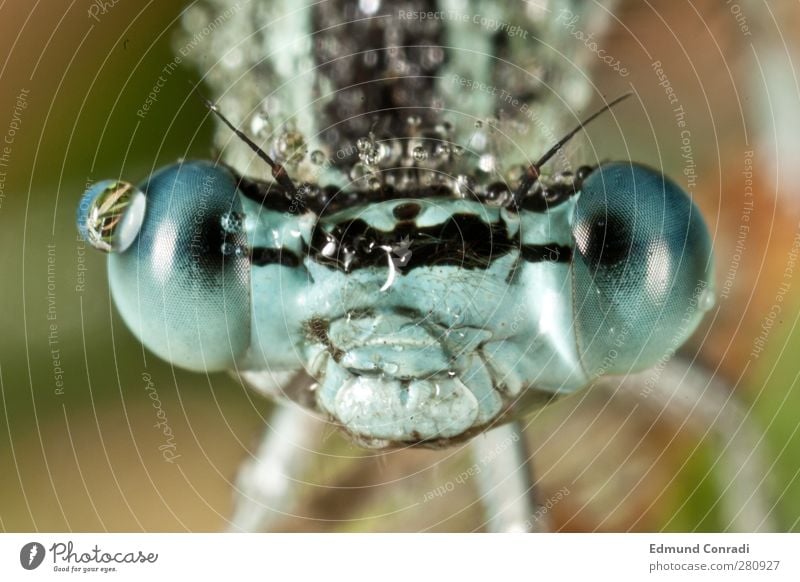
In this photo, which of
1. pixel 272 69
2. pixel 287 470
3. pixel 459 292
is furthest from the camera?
pixel 287 470

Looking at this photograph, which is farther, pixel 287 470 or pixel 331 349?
pixel 287 470

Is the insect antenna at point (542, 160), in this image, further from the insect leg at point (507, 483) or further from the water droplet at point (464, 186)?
the insect leg at point (507, 483)

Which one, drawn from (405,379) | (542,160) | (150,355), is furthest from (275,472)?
(542,160)

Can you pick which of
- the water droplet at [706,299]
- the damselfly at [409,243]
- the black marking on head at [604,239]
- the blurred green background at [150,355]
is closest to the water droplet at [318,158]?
the damselfly at [409,243]

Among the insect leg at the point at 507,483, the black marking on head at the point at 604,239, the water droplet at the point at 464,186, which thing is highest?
the water droplet at the point at 464,186

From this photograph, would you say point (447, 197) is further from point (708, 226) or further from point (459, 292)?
point (708, 226)
